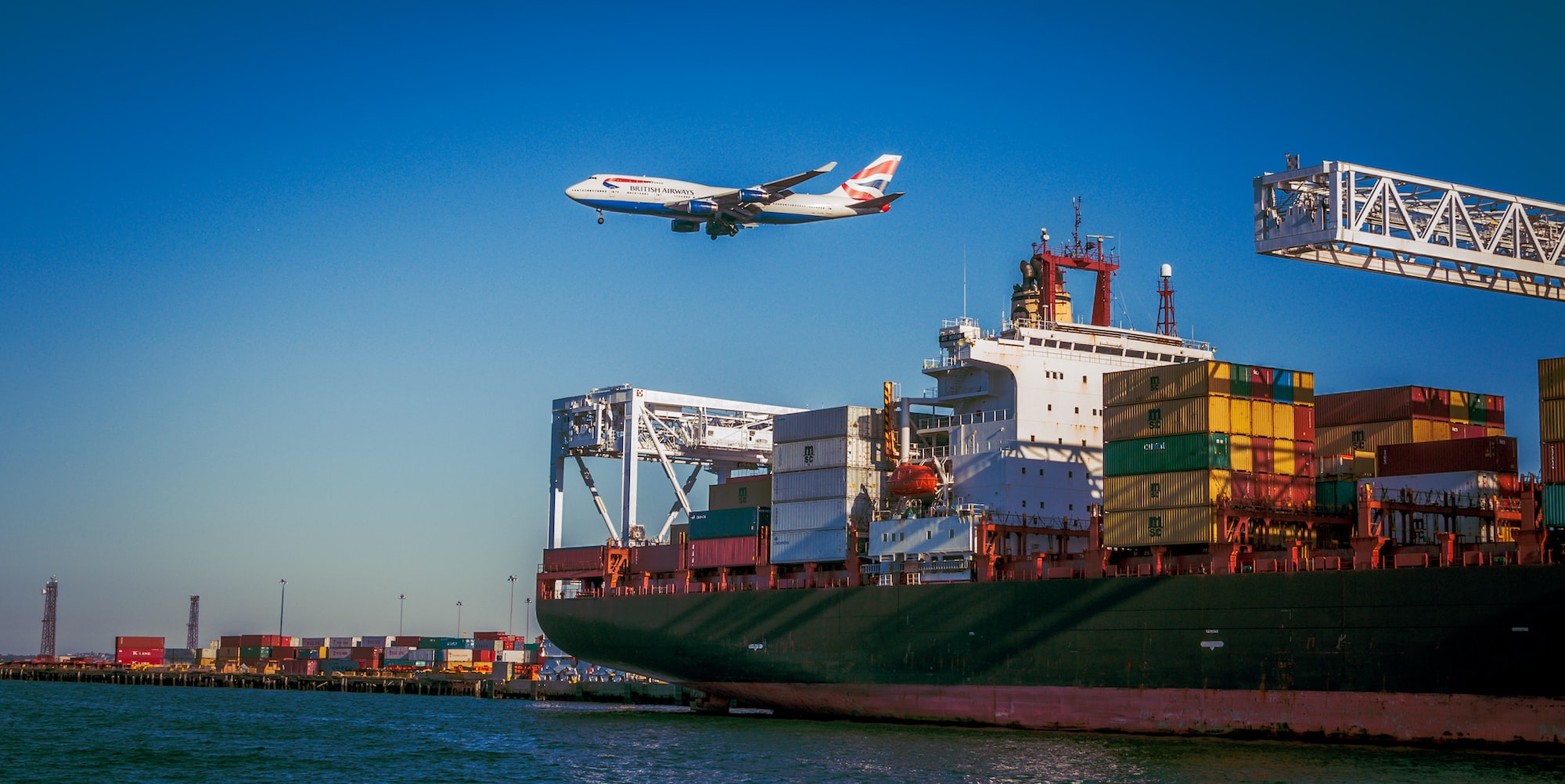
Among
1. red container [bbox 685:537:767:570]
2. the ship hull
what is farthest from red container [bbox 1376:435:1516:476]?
red container [bbox 685:537:767:570]

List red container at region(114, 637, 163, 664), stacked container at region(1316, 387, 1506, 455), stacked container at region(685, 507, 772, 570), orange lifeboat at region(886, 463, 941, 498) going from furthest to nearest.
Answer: red container at region(114, 637, 163, 664)
stacked container at region(685, 507, 772, 570)
orange lifeboat at region(886, 463, 941, 498)
stacked container at region(1316, 387, 1506, 455)

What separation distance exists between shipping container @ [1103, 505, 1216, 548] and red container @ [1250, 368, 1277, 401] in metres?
3.96

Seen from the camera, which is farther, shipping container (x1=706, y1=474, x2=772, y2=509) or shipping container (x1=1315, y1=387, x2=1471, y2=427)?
shipping container (x1=706, y1=474, x2=772, y2=509)

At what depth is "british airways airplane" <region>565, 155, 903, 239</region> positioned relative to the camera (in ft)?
175

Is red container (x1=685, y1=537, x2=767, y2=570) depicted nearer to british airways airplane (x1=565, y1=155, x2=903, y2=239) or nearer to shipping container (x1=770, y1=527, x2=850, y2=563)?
shipping container (x1=770, y1=527, x2=850, y2=563)

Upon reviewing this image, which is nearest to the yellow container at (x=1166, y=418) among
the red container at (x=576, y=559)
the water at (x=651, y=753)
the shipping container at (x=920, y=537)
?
the shipping container at (x=920, y=537)

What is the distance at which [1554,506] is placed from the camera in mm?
36000

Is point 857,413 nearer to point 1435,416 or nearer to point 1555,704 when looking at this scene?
point 1435,416

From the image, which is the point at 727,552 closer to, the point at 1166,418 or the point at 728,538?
the point at 728,538

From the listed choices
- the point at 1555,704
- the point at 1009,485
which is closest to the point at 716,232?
the point at 1009,485

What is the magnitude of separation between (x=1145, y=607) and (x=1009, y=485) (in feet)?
29.1

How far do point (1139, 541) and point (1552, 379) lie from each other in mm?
11312

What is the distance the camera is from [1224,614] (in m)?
40.2

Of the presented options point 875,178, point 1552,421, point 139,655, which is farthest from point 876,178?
point 139,655
